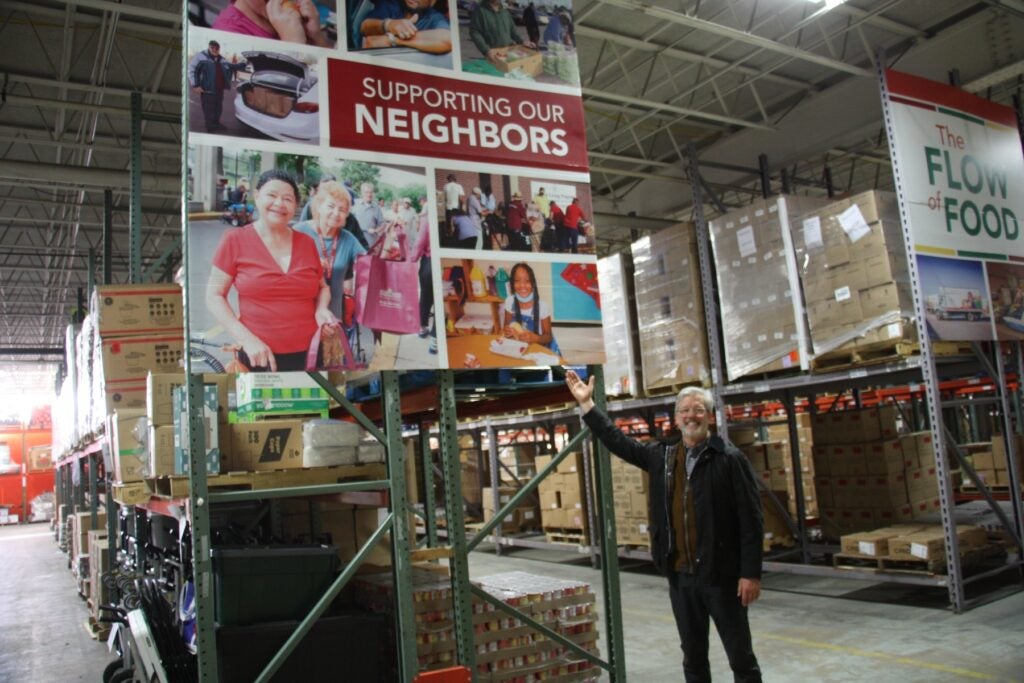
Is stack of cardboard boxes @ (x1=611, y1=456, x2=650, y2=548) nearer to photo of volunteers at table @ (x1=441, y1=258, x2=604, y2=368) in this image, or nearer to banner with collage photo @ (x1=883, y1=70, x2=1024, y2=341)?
banner with collage photo @ (x1=883, y1=70, x2=1024, y2=341)

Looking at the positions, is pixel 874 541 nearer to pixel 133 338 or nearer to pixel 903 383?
pixel 903 383

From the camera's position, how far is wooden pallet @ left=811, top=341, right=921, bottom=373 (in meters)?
6.96

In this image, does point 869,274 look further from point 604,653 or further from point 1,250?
point 1,250

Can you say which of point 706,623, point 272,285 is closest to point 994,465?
point 706,623

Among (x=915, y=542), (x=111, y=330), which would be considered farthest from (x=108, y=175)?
(x=915, y=542)

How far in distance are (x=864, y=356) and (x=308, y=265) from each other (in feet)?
18.4

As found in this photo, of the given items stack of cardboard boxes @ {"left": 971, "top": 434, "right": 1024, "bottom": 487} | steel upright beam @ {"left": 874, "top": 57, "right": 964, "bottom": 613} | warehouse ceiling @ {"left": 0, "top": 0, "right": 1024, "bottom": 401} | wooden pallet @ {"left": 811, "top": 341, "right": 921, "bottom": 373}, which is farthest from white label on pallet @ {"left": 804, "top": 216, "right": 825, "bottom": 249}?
stack of cardboard boxes @ {"left": 971, "top": 434, "right": 1024, "bottom": 487}

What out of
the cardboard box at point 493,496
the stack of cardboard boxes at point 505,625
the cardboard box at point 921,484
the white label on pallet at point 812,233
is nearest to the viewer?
the stack of cardboard boxes at point 505,625

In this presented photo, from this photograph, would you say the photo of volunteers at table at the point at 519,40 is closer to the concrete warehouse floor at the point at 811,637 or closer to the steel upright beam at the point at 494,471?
the concrete warehouse floor at the point at 811,637

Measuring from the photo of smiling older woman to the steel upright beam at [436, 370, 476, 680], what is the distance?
2.30 feet

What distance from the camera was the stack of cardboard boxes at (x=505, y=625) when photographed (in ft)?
15.0

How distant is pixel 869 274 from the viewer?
7.18 meters

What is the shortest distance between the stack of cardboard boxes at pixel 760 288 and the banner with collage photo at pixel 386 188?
13.8ft

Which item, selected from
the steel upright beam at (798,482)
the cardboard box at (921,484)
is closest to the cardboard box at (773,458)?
the steel upright beam at (798,482)
